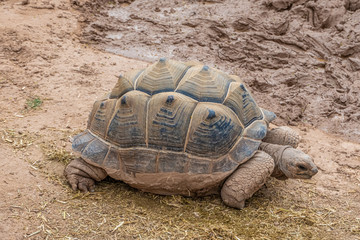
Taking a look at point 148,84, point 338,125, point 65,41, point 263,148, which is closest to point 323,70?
point 338,125

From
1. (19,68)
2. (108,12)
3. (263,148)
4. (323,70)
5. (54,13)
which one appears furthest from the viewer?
(108,12)

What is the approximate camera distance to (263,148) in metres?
3.87

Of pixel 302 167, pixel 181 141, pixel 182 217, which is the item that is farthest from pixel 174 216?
pixel 302 167

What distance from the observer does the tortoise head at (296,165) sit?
11.4ft

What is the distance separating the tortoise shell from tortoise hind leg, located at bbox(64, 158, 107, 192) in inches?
4.3

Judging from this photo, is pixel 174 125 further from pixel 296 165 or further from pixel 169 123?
pixel 296 165

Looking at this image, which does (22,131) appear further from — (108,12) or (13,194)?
(108,12)

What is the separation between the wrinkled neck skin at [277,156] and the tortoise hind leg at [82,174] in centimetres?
168

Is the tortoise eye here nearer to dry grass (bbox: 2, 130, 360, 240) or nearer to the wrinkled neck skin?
the wrinkled neck skin

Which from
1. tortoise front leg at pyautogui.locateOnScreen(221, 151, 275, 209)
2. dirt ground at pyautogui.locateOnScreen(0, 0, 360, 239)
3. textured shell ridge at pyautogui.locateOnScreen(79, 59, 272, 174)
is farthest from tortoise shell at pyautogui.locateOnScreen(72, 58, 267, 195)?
dirt ground at pyautogui.locateOnScreen(0, 0, 360, 239)

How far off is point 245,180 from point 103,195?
1.37m

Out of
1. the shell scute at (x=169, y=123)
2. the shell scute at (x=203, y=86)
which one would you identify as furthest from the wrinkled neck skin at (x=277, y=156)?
the shell scute at (x=169, y=123)

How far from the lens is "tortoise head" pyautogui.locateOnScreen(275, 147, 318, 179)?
349cm

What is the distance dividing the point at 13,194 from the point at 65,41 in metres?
4.61
